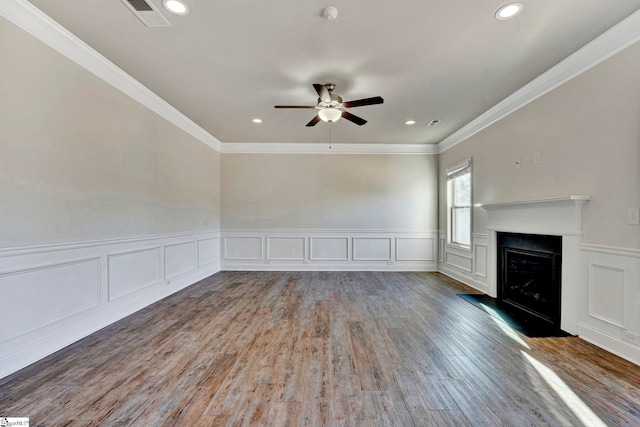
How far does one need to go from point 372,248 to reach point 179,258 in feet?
12.7

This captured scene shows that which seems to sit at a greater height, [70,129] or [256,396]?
[70,129]

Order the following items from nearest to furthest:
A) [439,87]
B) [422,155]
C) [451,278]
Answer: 1. [439,87]
2. [451,278]
3. [422,155]

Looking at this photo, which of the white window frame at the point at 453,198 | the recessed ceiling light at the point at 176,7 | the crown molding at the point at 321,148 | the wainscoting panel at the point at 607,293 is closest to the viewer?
the recessed ceiling light at the point at 176,7

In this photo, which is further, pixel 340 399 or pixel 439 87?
pixel 439 87

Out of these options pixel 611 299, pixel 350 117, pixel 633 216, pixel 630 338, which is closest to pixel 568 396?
pixel 630 338

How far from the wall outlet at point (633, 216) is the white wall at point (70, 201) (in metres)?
4.96

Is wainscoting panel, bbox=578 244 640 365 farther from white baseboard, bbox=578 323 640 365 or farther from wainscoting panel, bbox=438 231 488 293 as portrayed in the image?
wainscoting panel, bbox=438 231 488 293

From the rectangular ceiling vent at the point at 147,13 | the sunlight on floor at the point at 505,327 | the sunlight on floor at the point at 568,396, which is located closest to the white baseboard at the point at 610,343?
the sunlight on floor at the point at 505,327

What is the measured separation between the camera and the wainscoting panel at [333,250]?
243 inches

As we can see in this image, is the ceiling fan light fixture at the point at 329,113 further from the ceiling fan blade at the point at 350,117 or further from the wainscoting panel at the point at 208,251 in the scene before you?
the wainscoting panel at the point at 208,251

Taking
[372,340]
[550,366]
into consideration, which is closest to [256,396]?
[372,340]

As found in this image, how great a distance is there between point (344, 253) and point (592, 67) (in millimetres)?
4710

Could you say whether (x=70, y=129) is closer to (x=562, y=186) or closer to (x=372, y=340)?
(x=372, y=340)

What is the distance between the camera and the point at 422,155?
6.18 m
